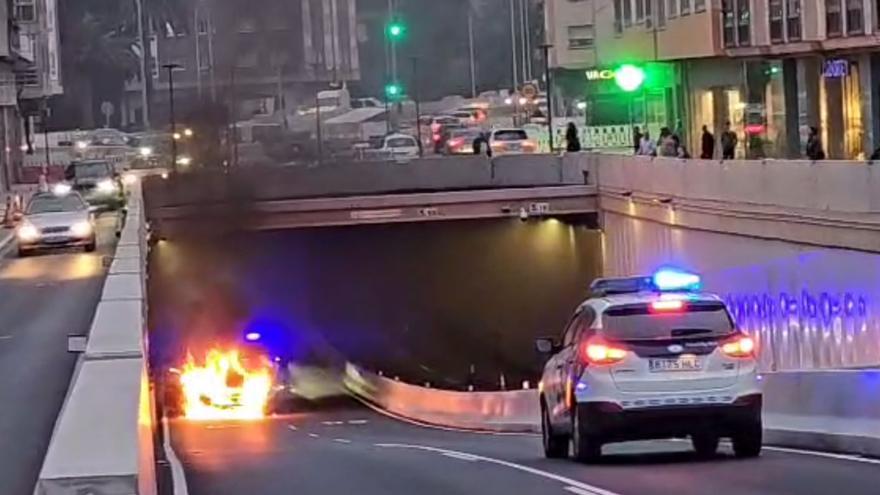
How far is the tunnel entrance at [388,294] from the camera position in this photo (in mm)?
60125

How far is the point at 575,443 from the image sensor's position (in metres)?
18.1

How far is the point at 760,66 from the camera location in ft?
191

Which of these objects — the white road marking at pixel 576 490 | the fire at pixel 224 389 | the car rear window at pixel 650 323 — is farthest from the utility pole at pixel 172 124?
the white road marking at pixel 576 490

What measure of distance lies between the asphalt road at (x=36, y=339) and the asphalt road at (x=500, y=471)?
1.81 metres

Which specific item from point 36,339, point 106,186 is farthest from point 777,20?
point 36,339

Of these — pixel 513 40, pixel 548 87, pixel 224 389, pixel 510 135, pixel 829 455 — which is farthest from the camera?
pixel 513 40

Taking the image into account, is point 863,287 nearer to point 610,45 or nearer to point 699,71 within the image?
point 699,71

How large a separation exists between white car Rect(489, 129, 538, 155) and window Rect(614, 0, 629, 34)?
18.5 feet

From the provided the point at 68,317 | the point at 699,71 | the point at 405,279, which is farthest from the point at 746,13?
the point at 68,317

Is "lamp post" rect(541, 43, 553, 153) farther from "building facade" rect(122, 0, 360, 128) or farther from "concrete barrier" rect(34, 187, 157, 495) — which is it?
"concrete barrier" rect(34, 187, 157, 495)

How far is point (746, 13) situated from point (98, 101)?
251ft

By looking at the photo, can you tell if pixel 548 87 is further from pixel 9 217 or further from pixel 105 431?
pixel 105 431

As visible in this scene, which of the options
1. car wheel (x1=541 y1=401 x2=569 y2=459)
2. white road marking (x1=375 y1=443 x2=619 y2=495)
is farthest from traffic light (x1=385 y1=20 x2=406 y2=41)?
car wheel (x1=541 y1=401 x2=569 y2=459)

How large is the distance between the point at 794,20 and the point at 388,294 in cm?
2036
